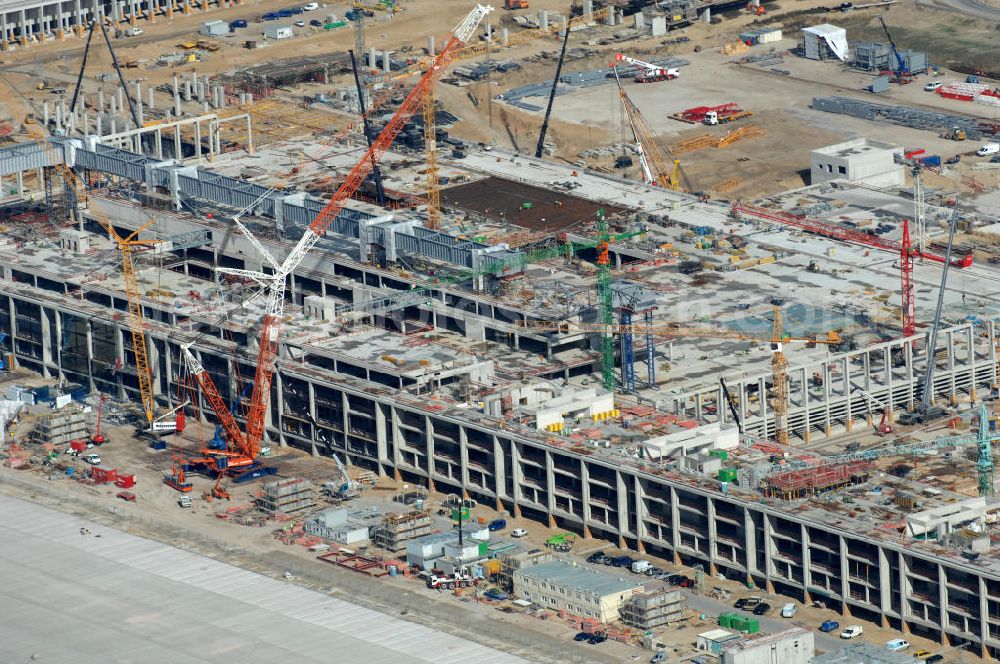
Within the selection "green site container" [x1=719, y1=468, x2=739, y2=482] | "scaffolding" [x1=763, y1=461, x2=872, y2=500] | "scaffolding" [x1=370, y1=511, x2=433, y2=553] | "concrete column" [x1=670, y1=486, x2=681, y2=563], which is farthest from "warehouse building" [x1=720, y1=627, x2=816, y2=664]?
"scaffolding" [x1=370, y1=511, x2=433, y2=553]

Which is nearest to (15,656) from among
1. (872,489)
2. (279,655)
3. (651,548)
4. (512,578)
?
(279,655)

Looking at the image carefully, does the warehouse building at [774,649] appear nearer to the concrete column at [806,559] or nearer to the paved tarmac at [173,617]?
the concrete column at [806,559]

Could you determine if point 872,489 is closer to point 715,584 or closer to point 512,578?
point 715,584

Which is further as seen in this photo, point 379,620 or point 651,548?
point 651,548

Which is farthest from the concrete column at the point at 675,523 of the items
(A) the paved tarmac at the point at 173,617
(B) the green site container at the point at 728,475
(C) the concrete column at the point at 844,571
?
(A) the paved tarmac at the point at 173,617

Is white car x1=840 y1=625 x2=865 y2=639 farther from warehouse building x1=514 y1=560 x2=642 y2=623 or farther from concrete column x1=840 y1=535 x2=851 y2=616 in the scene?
warehouse building x1=514 y1=560 x2=642 y2=623

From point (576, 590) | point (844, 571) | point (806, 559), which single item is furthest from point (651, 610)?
point (844, 571)
